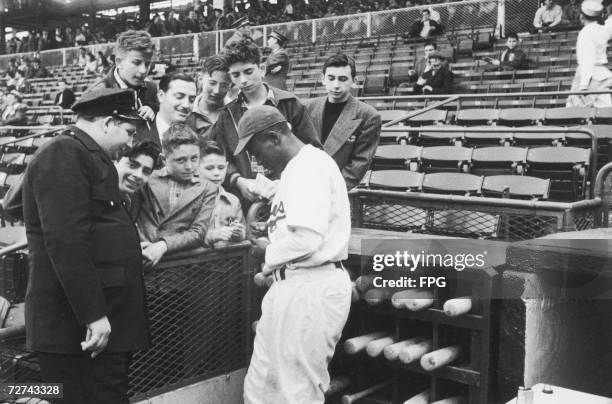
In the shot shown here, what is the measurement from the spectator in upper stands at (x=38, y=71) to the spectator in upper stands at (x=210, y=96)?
17763mm

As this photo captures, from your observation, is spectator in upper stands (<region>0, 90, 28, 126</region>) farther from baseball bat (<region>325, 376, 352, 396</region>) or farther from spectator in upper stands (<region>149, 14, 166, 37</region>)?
baseball bat (<region>325, 376, 352, 396</region>)

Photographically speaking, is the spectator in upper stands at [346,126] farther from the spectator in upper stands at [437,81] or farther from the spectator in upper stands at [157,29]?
the spectator in upper stands at [157,29]

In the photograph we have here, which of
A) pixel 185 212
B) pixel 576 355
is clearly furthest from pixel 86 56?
pixel 576 355

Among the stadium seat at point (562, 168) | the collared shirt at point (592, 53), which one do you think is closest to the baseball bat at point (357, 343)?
the stadium seat at point (562, 168)

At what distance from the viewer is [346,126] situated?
3727 millimetres

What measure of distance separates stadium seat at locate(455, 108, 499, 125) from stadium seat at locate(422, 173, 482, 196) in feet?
9.08

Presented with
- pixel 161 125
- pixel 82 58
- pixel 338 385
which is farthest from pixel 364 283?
pixel 82 58

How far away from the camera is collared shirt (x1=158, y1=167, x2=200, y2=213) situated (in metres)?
3.08

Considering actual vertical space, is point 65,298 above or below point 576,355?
above

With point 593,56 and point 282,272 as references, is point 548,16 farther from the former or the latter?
point 282,272

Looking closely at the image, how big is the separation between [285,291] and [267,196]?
22.9 inches

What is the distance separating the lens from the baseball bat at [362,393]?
10.6 feet

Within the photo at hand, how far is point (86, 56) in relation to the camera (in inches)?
781

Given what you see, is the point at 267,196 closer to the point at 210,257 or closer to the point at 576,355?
the point at 210,257
